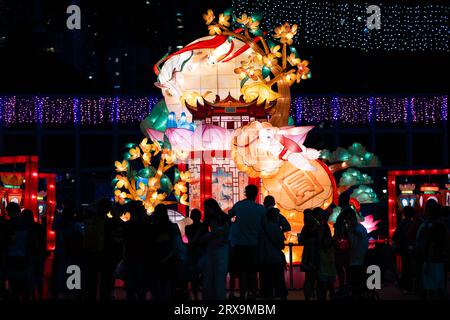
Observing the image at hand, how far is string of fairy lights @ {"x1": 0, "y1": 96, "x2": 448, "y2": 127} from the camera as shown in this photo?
2784cm

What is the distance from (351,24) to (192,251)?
26.9 ft

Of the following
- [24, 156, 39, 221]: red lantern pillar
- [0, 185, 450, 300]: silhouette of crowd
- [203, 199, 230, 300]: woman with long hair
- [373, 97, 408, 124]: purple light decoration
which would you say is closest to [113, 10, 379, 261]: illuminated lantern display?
[24, 156, 39, 221]: red lantern pillar

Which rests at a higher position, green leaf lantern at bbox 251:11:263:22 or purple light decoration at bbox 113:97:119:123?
green leaf lantern at bbox 251:11:263:22

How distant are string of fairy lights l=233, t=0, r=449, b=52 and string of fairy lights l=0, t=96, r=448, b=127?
9320 mm

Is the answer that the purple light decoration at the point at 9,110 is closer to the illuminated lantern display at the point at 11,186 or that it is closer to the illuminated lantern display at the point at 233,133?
the illuminated lantern display at the point at 11,186

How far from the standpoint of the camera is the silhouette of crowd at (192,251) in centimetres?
1031

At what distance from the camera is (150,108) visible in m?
27.7

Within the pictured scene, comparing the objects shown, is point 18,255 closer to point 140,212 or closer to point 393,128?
point 140,212

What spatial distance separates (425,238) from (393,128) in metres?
19.3

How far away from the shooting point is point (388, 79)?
99.3 ft

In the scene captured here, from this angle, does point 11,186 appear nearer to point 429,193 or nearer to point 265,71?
point 265,71

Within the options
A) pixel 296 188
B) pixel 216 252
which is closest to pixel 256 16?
pixel 296 188

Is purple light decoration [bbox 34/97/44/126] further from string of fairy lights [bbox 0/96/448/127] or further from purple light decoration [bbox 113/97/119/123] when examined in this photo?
purple light decoration [bbox 113/97/119/123]
